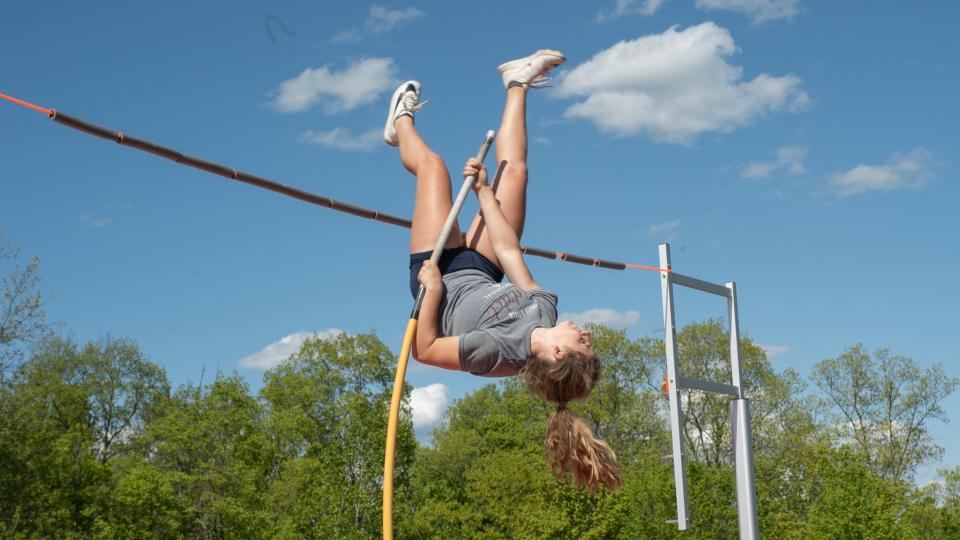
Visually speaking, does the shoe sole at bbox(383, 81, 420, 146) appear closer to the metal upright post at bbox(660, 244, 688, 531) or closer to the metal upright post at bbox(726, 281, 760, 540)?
the metal upright post at bbox(660, 244, 688, 531)

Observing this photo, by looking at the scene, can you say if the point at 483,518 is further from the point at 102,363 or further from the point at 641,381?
the point at 102,363

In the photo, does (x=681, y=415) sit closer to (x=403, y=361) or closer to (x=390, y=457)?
(x=403, y=361)

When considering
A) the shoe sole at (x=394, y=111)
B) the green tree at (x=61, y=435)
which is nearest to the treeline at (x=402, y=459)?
the green tree at (x=61, y=435)

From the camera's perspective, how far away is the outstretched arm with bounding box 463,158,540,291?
440cm

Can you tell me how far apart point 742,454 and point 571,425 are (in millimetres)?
4948

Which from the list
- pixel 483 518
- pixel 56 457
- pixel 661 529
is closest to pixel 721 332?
pixel 661 529

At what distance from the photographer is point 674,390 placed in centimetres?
828

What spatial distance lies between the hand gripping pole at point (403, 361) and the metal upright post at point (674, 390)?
417cm

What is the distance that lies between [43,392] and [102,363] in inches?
141

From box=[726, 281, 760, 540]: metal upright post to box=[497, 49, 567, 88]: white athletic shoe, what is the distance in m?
4.62

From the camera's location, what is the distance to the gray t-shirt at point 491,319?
13.2 ft

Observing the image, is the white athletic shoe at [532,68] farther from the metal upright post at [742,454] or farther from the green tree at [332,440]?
the green tree at [332,440]

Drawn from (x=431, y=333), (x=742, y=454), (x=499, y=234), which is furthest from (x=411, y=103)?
(x=742, y=454)

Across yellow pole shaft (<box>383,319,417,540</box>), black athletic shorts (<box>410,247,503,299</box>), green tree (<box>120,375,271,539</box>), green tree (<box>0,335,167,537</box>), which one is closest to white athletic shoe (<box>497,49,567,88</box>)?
black athletic shorts (<box>410,247,503,299</box>)
